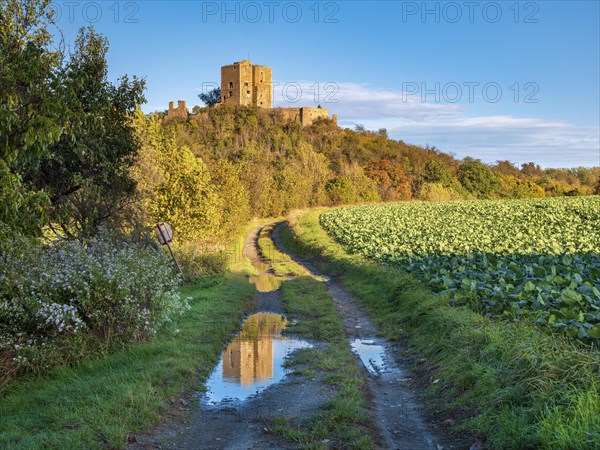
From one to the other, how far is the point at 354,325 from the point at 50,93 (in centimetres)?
846

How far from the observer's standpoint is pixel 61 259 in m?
10.7

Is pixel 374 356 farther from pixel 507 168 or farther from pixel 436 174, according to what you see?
pixel 507 168

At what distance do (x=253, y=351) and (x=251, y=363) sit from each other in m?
0.88

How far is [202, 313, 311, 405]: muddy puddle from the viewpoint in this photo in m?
8.79

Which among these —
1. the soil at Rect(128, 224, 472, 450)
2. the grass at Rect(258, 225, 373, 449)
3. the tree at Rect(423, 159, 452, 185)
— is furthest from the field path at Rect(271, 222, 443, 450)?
the tree at Rect(423, 159, 452, 185)

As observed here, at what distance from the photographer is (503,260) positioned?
53.4 feet

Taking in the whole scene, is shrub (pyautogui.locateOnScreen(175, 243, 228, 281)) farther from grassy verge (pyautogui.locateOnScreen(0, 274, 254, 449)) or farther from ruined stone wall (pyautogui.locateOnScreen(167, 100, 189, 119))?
ruined stone wall (pyautogui.locateOnScreen(167, 100, 189, 119))

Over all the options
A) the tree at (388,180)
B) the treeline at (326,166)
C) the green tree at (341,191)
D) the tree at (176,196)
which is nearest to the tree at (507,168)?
the treeline at (326,166)

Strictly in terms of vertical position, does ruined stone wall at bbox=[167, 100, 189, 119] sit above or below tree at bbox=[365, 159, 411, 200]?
above

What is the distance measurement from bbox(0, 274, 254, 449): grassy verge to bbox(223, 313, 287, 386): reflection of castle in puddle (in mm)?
325

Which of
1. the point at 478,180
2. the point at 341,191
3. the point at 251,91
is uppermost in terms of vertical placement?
the point at 251,91

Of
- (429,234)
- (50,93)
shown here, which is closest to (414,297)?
(50,93)

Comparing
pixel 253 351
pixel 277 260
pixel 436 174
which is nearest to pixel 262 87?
pixel 436 174

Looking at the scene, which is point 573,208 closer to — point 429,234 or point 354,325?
point 429,234
